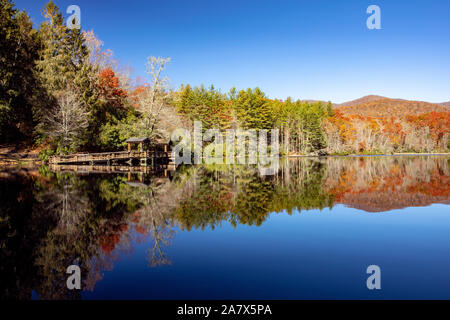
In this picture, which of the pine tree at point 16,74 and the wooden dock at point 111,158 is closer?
the wooden dock at point 111,158

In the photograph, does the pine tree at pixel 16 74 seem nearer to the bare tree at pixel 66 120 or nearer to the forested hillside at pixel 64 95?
the forested hillside at pixel 64 95

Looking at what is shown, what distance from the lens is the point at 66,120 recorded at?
28.6m

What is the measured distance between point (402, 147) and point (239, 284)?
85.3m

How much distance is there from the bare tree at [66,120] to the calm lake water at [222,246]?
20.3 meters

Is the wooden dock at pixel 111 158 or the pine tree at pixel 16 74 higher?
the pine tree at pixel 16 74

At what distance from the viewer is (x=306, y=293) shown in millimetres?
3838

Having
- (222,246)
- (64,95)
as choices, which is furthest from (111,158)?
(222,246)

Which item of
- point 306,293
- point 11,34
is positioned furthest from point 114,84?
point 306,293

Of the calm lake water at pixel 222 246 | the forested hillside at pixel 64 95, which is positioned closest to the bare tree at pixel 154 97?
the forested hillside at pixel 64 95

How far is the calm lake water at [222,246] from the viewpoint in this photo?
4020 mm

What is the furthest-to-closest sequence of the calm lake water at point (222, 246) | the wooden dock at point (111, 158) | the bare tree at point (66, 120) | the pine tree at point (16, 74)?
the pine tree at point (16, 74) < the bare tree at point (66, 120) < the wooden dock at point (111, 158) < the calm lake water at point (222, 246)

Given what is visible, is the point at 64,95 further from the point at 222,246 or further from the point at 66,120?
the point at 222,246

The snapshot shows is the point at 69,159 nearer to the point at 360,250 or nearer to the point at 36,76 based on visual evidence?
the point at 36,76
